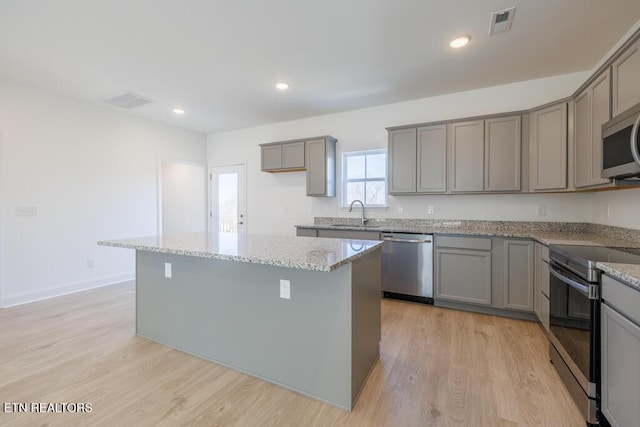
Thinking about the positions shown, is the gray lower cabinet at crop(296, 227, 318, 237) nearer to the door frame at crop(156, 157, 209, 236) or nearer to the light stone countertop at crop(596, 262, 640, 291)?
the door frame at crop(156, 157, 209, 236)

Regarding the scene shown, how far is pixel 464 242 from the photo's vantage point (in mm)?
3246

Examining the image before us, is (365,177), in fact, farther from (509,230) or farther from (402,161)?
(509,230)

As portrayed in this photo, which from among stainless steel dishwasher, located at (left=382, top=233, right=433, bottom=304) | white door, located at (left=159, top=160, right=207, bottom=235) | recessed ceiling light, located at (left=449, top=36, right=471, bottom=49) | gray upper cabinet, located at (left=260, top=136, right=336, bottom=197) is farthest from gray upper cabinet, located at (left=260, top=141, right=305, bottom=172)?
recessed ceiling light, located at (left=449, top=36, right=471, bottom=49)

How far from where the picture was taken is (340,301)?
1757mm

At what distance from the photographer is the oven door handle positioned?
162cm

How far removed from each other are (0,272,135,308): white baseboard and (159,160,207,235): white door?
142 centimetres

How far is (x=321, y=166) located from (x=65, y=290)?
388 cm

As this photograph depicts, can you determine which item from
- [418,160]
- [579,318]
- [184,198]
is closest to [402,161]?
[418,160]

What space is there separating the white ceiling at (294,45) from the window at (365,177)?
90 centimetres

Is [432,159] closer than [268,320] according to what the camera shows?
No

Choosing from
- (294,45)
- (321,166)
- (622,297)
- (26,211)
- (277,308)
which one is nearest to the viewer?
(622,297)

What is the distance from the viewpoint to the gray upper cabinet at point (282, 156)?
182 inches

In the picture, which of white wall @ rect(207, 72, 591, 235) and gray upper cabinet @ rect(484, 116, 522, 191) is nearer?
gray upper cabinet @ rect(484, 116, 522, 191)

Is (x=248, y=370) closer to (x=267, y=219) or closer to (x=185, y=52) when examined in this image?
(x=185, y=52)
